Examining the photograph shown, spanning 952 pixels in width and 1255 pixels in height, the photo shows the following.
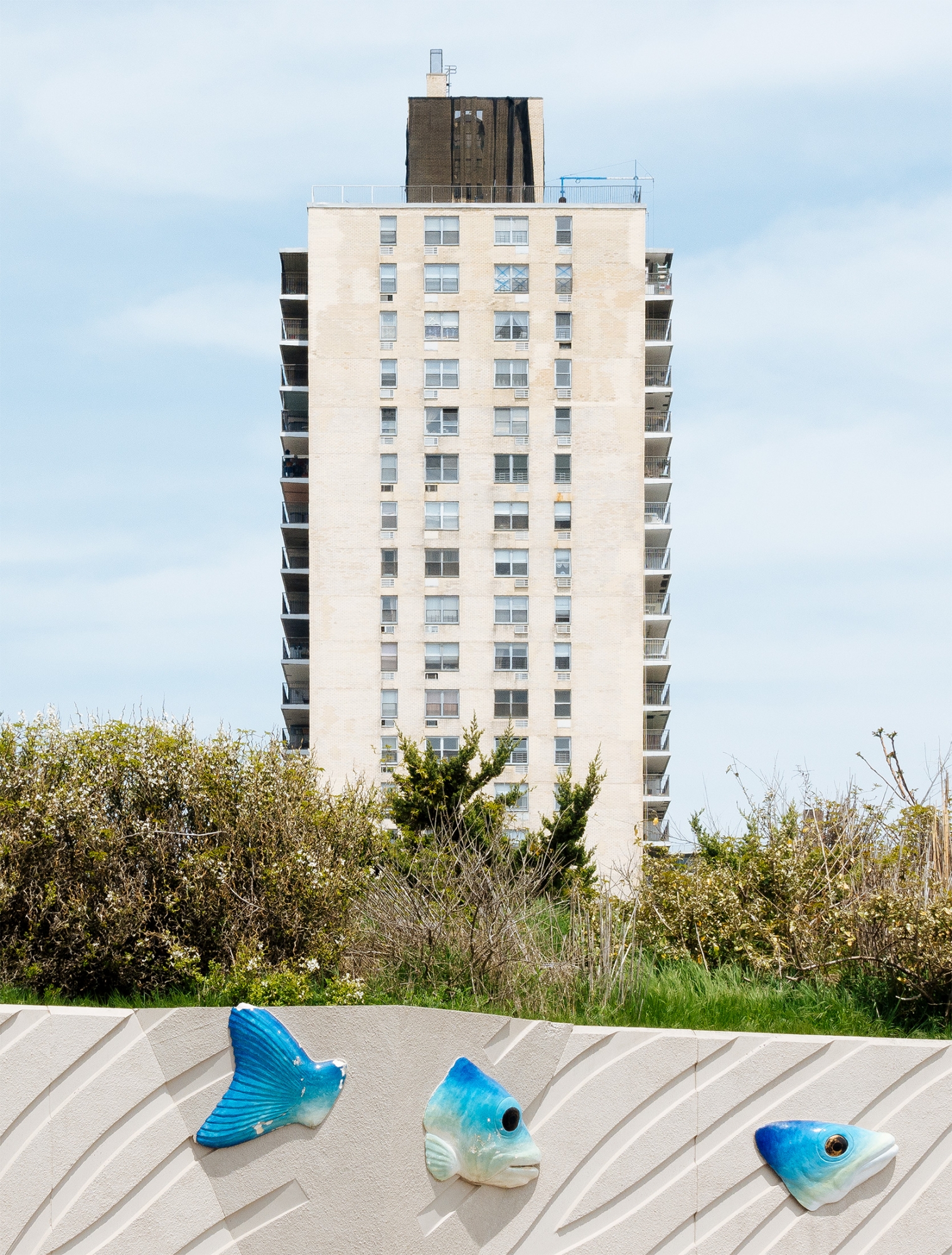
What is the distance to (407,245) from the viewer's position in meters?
56.7

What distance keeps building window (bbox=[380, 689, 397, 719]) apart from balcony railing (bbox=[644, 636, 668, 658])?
10.8 m

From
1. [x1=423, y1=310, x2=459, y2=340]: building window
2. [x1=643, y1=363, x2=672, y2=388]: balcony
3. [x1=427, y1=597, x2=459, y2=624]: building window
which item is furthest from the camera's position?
[x1=643, y1=363, x2=672, y2=388]: balcony

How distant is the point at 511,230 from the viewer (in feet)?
187

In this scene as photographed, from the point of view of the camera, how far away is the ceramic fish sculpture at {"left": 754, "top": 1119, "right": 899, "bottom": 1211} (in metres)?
9.48

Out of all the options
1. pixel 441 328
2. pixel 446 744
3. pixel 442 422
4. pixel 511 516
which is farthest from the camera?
pixel 441 328

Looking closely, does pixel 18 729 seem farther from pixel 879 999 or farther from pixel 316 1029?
pixel 879 999

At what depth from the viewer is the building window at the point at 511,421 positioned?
56000 mm

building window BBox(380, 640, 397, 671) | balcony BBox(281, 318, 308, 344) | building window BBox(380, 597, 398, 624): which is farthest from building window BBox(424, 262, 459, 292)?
building window BBox(380, 640, 397, 671)

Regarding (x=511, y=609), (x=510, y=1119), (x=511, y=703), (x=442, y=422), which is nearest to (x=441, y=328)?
(x=442, y=422)

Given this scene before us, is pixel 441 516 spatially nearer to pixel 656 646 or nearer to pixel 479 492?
pixel 479 492

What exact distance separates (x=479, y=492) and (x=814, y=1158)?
47324 mm

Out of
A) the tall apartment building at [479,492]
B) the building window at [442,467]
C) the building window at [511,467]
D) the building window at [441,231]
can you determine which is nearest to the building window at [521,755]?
the tall apartment building at [479,492]

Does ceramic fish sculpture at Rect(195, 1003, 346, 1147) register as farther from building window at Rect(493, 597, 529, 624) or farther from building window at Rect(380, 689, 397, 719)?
building window at Rect(493, 597, 529, 624)

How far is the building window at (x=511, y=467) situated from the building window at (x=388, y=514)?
4423 millimetres
